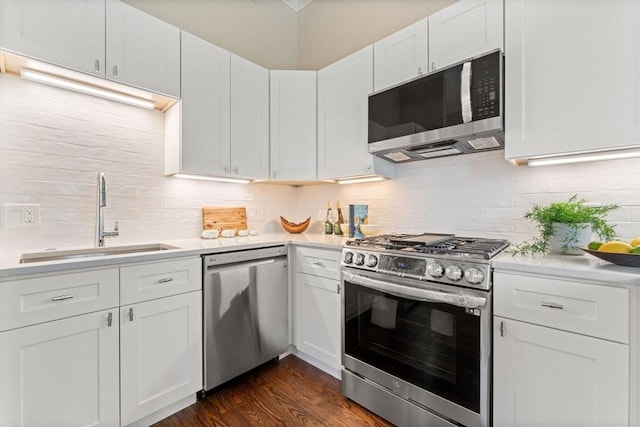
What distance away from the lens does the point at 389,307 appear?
5.43ft

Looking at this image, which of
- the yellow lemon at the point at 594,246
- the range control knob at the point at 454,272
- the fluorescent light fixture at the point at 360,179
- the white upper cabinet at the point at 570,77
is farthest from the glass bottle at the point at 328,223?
the yellow lemon at the point at 594,246

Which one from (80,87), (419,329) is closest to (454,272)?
(419,329)

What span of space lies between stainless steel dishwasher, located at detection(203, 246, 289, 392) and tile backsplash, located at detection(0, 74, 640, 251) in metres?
0.71

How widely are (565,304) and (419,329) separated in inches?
24.9

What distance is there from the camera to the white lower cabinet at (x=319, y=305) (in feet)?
6.66

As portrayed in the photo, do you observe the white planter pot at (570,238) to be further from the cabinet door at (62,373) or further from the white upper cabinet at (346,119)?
the cabinet door at (62,373)

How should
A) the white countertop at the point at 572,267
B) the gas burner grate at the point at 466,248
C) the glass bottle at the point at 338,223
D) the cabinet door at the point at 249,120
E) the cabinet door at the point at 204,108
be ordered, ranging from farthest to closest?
the glass bottle at the point at 338,223 < the cabinet door at the point at 249,120 < the cabinet door at the point at 204,108 < the gas burner grate at the point at 466,248 < the white countertop at the point at 572,267

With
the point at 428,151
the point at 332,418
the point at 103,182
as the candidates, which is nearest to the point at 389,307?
the point at 332,418

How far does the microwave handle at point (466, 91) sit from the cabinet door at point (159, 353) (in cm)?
187

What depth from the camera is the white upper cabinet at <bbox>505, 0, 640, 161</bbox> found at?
1.30 meters

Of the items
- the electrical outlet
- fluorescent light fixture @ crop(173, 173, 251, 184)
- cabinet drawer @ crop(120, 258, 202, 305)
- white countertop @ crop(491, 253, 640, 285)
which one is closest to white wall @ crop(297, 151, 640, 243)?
white countertop @ crop(491, 253, 640, 285)

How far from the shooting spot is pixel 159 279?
163 centimetres

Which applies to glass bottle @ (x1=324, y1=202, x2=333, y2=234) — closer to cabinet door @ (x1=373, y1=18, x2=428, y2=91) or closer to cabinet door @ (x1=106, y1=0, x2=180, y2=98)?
cabinet door @ (x1=373, y1=18, x2=428, y2=91)

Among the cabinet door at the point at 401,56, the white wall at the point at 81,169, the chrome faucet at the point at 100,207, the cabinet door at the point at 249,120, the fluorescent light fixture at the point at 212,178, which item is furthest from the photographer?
the cabinet door at the point at 249,120
